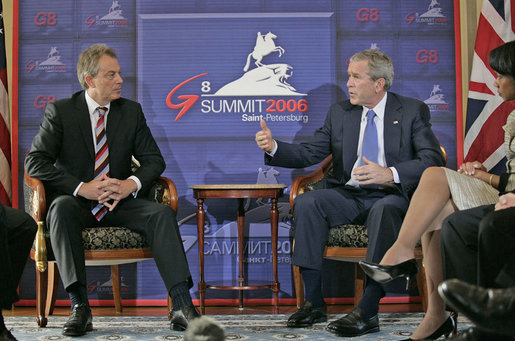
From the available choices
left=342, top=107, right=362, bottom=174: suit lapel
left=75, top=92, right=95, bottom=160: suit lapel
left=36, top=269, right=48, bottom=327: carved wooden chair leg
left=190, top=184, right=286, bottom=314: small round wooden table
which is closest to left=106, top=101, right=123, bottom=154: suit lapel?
left=75, top=92, right=95, bottom=160: suit lapel

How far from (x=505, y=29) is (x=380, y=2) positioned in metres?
0.90

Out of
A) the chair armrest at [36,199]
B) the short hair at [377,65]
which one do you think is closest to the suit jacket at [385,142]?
the short hair at [377,65]

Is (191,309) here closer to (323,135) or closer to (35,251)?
(35,251)

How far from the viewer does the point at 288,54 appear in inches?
182

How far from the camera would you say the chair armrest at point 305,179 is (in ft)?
12.5

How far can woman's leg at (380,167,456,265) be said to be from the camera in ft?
8.96

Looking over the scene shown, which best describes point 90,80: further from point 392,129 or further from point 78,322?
point 392,129

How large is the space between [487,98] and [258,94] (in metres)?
1.60

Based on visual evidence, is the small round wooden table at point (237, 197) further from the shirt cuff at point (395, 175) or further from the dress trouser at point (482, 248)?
the dress trouser at point (482, 248)

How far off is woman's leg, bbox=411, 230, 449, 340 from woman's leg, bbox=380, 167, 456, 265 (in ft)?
0.24

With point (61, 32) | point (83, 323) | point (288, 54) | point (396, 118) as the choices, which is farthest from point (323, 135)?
point (61, 32)

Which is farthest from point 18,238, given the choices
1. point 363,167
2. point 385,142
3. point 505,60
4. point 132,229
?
point 505,60

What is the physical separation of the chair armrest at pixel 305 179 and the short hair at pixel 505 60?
1.38m

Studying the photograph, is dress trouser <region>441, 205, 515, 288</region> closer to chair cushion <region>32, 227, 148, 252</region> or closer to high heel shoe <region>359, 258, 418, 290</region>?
high heel shoe <region>359, 258, 418, 290</region>
